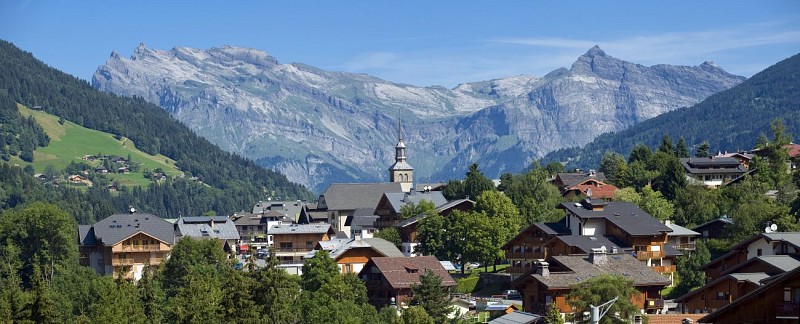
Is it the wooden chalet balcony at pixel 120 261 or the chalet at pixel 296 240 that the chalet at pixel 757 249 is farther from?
the wooden chalet balcony at pixel 120 261

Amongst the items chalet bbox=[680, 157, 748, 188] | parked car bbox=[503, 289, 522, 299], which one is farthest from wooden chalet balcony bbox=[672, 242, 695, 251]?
chalet bbox=[680, 157, 748, 188]

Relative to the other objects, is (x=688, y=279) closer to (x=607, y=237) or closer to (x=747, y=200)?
(x=607, y=237)

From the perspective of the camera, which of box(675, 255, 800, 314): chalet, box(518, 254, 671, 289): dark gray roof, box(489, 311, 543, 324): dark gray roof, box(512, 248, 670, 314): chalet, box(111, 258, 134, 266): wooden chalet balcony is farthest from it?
box(111, 258, 134, 266): wooden chalet balcony

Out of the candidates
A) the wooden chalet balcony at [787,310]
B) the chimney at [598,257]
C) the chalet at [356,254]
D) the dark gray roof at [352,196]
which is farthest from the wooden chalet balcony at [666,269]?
the dark gray roof at [352,196]

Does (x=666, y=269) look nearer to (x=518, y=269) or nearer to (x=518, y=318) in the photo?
(x=518, y=269)

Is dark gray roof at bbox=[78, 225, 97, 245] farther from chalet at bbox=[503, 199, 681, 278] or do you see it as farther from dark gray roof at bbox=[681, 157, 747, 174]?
dark gray roof at bbox=[681, 157, 747, 174]

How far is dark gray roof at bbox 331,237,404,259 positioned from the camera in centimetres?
10494

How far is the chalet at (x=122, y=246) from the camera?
406ft

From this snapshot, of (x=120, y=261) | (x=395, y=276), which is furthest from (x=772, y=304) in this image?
(x=120, y=261)

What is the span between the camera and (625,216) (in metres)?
98.1

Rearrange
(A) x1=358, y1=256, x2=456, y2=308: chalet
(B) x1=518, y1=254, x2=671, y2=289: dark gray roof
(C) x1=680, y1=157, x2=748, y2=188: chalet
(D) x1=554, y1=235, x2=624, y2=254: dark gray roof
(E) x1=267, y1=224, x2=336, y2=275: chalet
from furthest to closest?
(C) x1=680, y1=157, x2=748, y2=188: chalet
(E) x1=267, y1=224, x2=336, y2=275: chalet
(A) x1=358, y1=256, x2=456, y2=308: chalet
(D) x1=554, y1=235, x2=624, y2=254: dark gray roof
(B) x1=518, y1=254, x2=671, y2=289: dark gray roof

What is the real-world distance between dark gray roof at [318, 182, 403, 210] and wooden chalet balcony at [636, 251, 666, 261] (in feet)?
253

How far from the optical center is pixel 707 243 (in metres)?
95.3

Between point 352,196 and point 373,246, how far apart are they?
63746 mm
